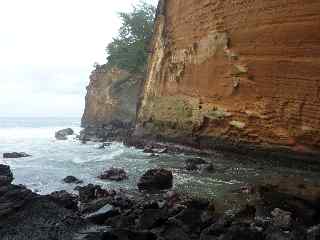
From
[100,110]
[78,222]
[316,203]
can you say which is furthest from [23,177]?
[100,110]

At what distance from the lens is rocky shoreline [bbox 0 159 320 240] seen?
8.84m

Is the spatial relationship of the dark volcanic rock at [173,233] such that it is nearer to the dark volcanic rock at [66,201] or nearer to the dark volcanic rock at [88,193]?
the dark volcanic rock at [66,201]

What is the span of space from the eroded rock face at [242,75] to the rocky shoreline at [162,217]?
177 inches

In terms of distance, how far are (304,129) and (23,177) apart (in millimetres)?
11109

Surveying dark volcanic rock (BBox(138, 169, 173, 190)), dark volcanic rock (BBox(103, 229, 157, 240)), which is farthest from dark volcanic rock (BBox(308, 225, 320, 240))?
dark volcanic rock (BBox(138, 169, 173, 190))

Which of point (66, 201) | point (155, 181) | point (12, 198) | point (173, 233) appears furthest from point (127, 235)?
point (155, 181)

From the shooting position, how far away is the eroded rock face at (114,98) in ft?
142

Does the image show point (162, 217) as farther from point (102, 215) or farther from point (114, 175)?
point (114, 175)

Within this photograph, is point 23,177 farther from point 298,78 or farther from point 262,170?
point 298,78

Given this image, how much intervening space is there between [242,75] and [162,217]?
10511 mm

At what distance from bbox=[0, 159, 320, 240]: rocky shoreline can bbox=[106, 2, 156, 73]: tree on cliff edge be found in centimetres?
3045

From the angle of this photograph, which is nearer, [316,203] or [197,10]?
[316,203]

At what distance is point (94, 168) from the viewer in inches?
783

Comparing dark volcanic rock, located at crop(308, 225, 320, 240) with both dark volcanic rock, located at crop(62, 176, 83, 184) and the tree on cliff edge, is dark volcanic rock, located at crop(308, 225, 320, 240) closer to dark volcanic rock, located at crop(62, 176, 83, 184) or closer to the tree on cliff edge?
dark volcanic rock, located at crop(62, 176, 83, 184)
